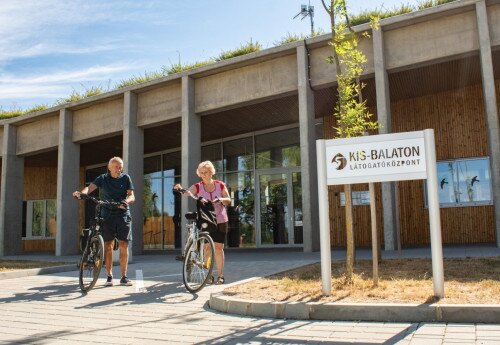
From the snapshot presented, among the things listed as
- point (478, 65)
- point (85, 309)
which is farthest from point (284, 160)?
point (85, 309)

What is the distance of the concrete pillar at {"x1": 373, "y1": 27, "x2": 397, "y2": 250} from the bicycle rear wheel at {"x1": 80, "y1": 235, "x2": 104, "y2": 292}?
7491 mm

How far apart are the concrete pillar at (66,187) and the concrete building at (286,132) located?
4cm

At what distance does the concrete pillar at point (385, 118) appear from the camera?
464 inches

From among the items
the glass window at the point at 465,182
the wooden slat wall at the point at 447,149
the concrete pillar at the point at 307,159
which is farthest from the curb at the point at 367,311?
the glass window at the point at 465,182

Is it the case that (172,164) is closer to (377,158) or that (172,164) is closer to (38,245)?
(38,245)

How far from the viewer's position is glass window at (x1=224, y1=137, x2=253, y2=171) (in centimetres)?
1827

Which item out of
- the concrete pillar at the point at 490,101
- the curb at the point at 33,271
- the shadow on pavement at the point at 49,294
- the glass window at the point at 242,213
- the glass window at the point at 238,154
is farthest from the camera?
the glass window at the point at 238,154

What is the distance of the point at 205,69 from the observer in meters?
14.6

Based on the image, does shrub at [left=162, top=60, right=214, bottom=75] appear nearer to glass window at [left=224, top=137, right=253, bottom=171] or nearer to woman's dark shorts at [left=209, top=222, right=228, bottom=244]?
glass window at [left=224, top=137, right=253, bottom=171]

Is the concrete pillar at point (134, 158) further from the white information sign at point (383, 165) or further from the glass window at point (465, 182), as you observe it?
the white information sign at point (383, 165)

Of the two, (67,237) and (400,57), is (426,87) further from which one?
(67,237)

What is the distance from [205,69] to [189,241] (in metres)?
9.21

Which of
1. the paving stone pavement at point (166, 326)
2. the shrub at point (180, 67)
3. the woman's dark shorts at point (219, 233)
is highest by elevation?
the shrub at point (180, 67)

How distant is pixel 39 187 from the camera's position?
24188mm
